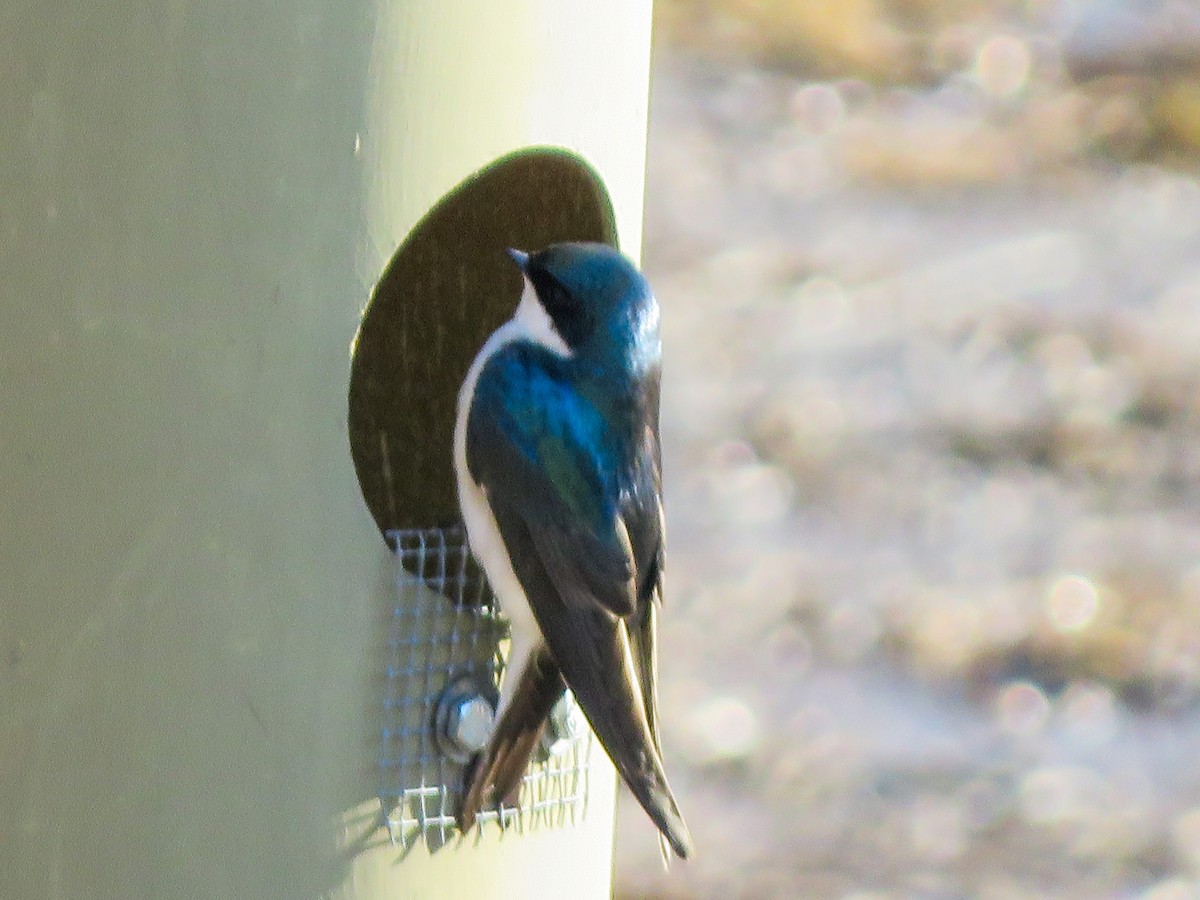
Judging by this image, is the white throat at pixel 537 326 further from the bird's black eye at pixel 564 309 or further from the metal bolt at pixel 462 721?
the metal bolt at pixel 462 721

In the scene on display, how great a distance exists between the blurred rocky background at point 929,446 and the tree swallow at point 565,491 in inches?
59.4

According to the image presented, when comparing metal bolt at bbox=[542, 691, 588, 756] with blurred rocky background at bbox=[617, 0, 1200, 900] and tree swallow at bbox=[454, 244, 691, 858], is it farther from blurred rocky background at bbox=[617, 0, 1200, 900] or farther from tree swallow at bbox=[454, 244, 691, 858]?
blurred rocky background at bbox=[617, 0, 1200, 900]

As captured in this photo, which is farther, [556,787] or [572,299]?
[556,787]

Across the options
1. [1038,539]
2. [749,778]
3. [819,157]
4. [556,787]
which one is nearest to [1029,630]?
[1038,539]

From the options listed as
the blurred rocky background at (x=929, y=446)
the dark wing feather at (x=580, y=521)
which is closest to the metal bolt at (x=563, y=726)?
the dark wing feather at (x=580, y=521)

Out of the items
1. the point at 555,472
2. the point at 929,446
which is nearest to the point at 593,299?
the point at 555,472

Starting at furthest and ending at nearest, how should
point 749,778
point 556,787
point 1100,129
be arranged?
point 1100,129 → point 749,778 → point 556,787

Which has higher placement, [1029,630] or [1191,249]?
[1191,249]

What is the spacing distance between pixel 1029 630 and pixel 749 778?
0.54 metres

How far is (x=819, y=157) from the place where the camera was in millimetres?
3594

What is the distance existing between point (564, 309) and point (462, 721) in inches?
14.0

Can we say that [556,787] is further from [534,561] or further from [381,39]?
[381,39]

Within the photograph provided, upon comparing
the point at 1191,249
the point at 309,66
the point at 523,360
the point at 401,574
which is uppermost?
the point at 1191,249

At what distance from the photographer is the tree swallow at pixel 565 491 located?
5.94 feet
